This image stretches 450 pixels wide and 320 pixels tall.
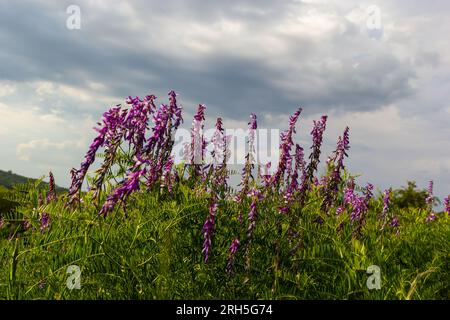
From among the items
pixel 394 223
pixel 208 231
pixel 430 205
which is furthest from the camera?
pixel 430 205

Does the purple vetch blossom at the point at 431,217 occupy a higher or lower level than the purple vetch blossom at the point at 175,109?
lower

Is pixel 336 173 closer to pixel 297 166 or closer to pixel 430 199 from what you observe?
pixel 297 166

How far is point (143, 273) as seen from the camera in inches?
141

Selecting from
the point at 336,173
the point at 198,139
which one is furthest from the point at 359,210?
the point at 198,139

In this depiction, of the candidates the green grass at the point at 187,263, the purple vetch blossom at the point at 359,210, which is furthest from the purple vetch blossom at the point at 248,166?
the purple vetch blossom at the point at 359,210

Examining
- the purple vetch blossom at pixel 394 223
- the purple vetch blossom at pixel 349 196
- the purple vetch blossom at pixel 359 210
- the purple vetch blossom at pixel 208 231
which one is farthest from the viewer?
the purple vetch blossom at pixel 349 196

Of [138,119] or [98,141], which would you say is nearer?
[98,141]

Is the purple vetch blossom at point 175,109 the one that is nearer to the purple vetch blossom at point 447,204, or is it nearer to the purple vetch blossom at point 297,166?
the purple vetch blossom at point 297,166

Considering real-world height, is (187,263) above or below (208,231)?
below

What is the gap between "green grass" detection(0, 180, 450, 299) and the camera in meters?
3.38

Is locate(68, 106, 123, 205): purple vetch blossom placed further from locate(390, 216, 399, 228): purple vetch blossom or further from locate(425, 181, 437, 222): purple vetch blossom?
locate(425, 181, 437, 222): purple vetch blossom

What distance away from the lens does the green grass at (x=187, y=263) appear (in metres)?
3.38

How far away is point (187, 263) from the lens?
371 centimetres
